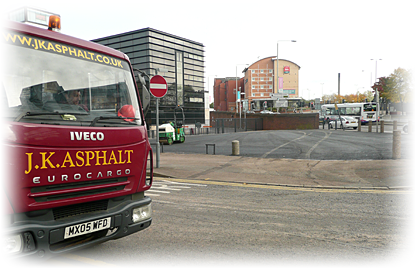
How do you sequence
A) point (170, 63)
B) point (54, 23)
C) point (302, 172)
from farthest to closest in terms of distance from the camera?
point (170, 63), point (302, 172), point (54, 23)

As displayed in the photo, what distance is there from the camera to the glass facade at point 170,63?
145ft

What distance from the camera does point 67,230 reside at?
3096 millimetres

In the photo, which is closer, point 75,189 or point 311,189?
point 75,189

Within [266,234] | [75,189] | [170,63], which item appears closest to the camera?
[75,189]

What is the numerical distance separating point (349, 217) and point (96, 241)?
13.8 feet

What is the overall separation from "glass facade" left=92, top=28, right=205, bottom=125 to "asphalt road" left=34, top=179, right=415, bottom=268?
35159 millimetres

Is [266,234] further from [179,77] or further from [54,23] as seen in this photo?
[179,77]

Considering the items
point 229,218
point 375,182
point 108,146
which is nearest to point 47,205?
point 108,146

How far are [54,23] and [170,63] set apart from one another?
45.4m

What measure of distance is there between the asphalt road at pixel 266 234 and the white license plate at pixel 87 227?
1.80ft

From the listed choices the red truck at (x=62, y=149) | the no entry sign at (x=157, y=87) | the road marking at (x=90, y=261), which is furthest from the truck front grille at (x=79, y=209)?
the no entry sign at (x=157, y=87)

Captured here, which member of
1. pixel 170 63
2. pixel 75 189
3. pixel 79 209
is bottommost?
pixel 79 209

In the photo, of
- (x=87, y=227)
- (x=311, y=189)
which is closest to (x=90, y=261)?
(x=87, y=227)

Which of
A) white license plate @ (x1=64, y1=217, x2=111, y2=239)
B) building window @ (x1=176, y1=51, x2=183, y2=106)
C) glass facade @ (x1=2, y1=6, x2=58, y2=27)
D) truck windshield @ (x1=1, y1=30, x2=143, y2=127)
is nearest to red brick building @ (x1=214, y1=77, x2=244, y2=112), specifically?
building window @ (x1=176, y1=51, x2=183, y2=106)
